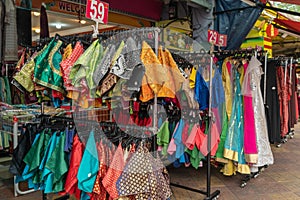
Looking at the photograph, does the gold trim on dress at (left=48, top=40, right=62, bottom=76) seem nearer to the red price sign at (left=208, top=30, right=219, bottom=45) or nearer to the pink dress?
the red price sign at (left=208, top=30, right=219, bottom=45)

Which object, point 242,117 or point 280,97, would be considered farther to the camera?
point 280,97

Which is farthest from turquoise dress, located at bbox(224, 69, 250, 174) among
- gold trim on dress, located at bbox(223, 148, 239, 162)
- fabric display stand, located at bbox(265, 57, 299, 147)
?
fabric display stand, located at bbox(265, 57, 299, 147)

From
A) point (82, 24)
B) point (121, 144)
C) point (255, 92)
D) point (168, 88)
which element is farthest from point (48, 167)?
point (82, 24)

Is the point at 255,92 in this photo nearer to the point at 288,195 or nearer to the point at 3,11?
the point at 288,195

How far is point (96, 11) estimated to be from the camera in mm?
2211

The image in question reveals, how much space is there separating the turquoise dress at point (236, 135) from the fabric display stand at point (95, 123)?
131 centimetres

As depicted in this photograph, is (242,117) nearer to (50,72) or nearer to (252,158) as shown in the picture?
(252,158)

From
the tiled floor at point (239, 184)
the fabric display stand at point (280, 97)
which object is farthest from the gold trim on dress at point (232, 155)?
the fabric display stand at point (280, 97)

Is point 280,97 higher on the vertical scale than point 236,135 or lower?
higher

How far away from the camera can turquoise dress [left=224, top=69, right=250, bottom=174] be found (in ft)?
11.1

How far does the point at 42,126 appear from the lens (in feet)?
7.82

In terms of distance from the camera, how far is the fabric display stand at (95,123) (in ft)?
6.51

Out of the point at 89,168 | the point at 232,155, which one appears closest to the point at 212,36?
the point at 232,155

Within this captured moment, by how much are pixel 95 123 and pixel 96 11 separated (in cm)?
84
